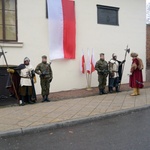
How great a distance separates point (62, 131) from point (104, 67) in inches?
211

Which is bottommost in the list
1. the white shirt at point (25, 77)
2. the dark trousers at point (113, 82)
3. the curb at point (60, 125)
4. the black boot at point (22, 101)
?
the curb at point (60, 125)

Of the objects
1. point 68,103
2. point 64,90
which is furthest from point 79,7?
point 68,103

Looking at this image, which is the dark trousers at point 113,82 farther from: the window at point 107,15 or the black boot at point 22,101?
the black boot at point 22,101

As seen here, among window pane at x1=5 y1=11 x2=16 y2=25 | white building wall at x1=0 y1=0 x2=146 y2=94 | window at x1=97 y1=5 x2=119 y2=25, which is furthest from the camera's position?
window at x1=97 y1=5 x2=119 y2=25

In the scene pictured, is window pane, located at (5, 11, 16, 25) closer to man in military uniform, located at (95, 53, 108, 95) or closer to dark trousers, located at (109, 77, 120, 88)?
man in military uniform, located at (95, 53, 108, 95)

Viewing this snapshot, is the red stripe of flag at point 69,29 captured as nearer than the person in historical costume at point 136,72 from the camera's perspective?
No

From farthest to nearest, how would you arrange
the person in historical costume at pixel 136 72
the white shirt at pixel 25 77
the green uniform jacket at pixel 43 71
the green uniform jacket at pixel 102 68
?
the green uniform jacket at pixel 102 68
the person in historical costume at pixel 136 72
the green uniform jacket at pixel 43 71
the white shirt at pixel 25 77

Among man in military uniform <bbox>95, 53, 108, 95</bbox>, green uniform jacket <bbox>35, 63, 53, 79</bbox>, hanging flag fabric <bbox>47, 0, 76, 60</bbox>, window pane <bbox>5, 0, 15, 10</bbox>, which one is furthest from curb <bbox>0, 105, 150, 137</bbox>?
window pane <bbox>5, 0, 15, 10</bbox>

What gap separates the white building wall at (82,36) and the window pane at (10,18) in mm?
228

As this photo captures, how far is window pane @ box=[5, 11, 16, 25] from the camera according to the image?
35.2 ft

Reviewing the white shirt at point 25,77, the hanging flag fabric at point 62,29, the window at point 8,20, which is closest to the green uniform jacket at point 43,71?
the white shirt at point 25,77

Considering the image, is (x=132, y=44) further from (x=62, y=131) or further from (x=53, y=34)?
(x=62, y=131)

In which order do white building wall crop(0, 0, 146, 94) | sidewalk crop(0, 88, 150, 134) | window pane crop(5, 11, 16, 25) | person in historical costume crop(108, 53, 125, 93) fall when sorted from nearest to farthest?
sidewalk crop(0, 88, 150, 134), window pane crop(5, 11, 16, 25), white building wall crop(0, 0, 146, 94), person in historical costume crop(108, 53, 125, 93)

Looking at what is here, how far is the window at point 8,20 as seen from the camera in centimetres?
1062
